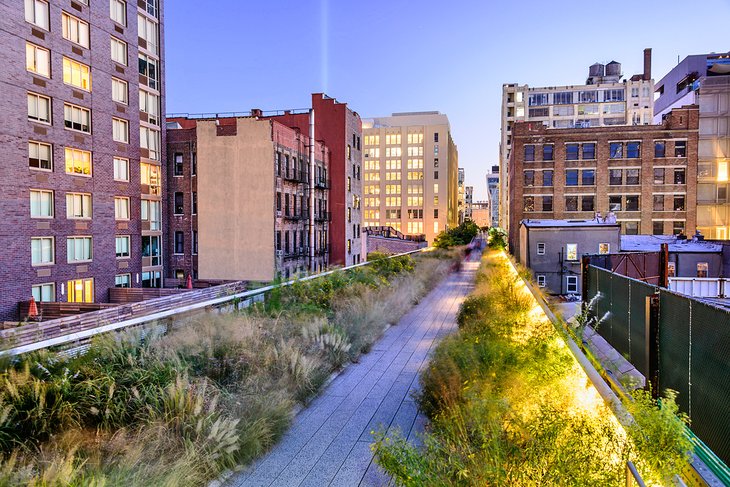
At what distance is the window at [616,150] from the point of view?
61125 mm

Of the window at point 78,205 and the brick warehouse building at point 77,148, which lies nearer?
the brick warehouse building at point 77,148

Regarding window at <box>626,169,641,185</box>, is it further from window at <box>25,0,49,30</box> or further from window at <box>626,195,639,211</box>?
window at <box>25,0,49,30</box>

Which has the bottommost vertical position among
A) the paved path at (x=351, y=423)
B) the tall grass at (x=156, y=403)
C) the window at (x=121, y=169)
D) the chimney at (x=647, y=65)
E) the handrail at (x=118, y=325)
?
the paved path at (x=351, y=423)

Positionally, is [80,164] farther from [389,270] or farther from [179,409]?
[179,409]

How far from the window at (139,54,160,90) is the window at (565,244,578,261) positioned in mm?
36835

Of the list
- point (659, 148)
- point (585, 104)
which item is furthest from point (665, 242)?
point (585, 104)

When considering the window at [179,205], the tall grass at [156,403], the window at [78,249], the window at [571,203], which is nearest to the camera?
the tall grass at [156,403]

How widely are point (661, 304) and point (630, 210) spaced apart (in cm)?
6011

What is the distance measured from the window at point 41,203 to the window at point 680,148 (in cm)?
6220

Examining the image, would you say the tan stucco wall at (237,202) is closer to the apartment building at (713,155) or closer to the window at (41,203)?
the window at (41,203)

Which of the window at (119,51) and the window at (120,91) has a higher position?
the window at (119,51)

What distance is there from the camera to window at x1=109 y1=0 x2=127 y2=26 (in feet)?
122

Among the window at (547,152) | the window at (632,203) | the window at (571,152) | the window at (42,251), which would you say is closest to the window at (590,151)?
the window at (571,152)

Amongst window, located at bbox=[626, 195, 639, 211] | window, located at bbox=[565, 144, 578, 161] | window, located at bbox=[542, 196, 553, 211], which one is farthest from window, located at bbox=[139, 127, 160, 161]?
window, located at bbox=[626, 195, 639, 211]
